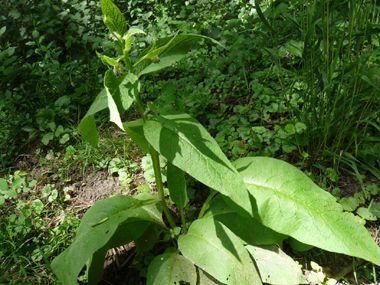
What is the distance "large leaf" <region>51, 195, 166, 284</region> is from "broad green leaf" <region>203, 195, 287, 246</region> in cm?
38

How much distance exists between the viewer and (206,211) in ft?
5.42

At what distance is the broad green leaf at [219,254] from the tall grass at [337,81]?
977 millimetres

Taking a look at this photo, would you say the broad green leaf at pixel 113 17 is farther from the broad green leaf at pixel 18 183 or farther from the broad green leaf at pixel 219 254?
the broad green leaf at pixel 18 183

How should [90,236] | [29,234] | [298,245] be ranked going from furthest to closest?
[29,234], [298,245], [90,236]

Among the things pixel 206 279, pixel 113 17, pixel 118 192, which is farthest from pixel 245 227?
pixel 113 17

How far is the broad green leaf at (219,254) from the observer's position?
50.4 inches

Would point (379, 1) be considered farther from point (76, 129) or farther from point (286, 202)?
point (76, 129)

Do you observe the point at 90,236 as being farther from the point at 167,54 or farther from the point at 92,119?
the point at 167,54

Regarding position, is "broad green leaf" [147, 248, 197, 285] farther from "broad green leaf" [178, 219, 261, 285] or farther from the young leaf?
the young leaf

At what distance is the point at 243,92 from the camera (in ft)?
8.87

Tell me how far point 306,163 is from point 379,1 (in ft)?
3.94

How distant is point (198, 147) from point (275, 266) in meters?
0.82

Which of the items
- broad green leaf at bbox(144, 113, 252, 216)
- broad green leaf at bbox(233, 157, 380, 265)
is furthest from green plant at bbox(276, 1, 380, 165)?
broad green leaf at bbox(144, 113, 252, 216)

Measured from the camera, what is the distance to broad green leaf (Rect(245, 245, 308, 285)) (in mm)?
1394
